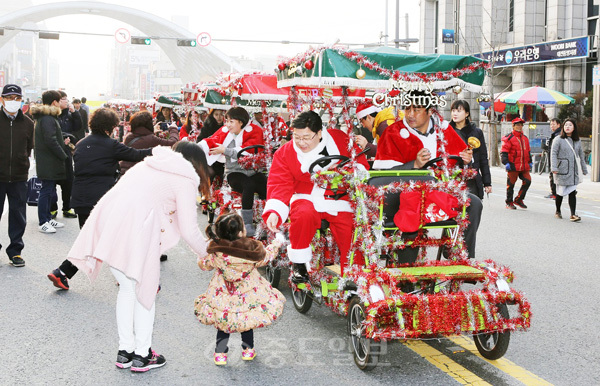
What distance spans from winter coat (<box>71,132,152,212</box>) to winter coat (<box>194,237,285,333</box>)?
9.37ft

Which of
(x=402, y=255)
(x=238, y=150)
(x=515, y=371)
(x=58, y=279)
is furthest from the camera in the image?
(x=238, y=150)

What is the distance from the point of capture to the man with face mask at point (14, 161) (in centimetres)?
814

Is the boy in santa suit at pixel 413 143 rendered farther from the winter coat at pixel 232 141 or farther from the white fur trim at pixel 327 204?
the winter coat at pixel 232 141

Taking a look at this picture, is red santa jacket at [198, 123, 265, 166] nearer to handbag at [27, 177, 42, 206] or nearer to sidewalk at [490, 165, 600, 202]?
handbag at [27, 177, 42, 206]

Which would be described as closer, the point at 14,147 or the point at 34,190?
the point at 14,147

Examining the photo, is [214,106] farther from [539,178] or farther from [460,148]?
[539,178]

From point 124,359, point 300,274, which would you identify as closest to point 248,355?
point 124,359

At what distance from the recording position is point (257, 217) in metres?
8.80

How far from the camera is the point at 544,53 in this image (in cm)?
3092

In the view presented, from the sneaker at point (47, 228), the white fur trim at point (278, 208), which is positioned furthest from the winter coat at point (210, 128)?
the white fur trim at point (278, 208)

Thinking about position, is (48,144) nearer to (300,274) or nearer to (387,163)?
(300,274)

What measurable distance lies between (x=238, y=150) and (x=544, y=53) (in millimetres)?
25487

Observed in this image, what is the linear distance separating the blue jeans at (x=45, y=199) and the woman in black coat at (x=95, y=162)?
3032 mm

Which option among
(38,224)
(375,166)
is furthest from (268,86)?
(38,224)
